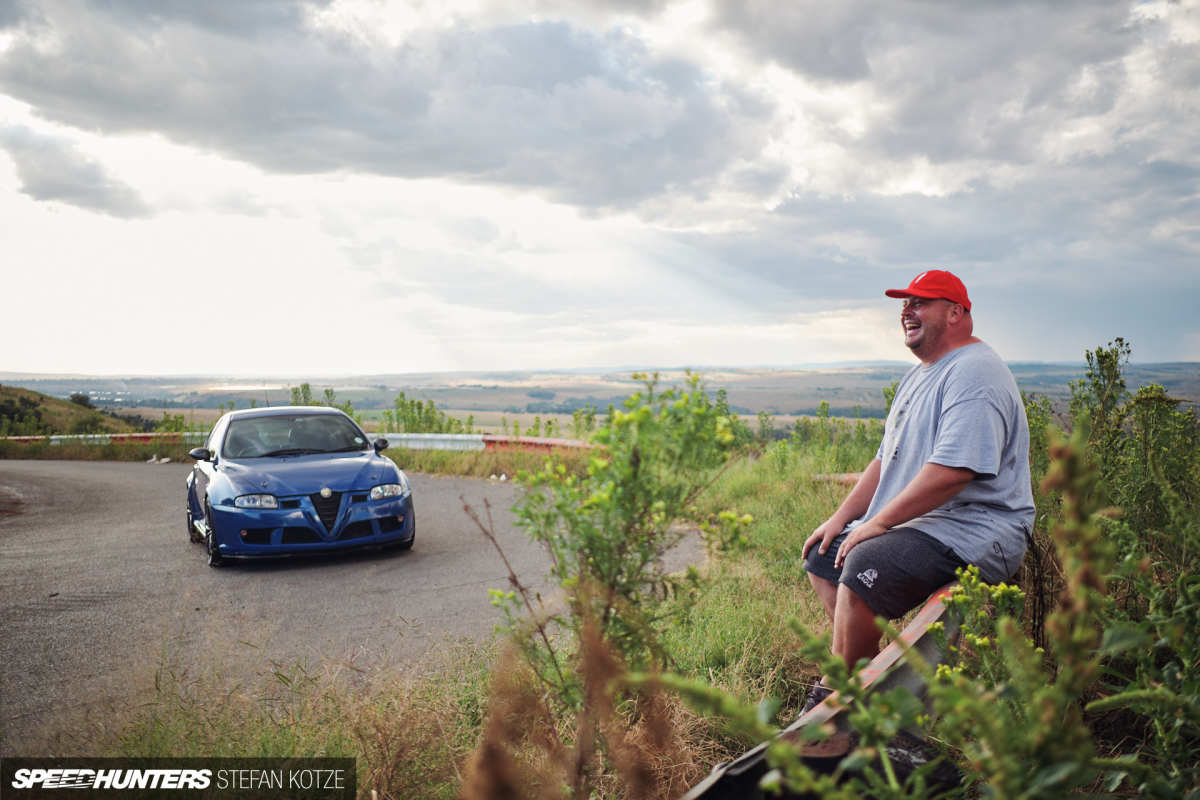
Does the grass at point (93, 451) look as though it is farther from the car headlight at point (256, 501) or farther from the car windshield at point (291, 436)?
the car headlight at point (256, 501)

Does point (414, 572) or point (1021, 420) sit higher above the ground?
point (1021, 420)

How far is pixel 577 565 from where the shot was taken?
6.59 ft

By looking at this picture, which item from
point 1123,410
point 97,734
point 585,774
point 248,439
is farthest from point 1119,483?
point 248,439

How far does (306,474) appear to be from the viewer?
7520 mm

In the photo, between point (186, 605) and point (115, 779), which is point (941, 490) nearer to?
point (115, 779)

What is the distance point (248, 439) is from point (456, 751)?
6365mm

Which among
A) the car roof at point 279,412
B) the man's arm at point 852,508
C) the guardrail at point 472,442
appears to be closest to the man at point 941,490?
the man's arm at point 852,508

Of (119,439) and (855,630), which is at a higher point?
(855,630)

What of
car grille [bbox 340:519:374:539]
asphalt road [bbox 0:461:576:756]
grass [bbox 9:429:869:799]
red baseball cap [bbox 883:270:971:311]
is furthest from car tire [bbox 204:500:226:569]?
red baseball cap [bbox 883:270:971:311]

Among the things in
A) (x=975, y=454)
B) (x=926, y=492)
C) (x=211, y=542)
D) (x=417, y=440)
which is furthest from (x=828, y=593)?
(x=417, y=440)

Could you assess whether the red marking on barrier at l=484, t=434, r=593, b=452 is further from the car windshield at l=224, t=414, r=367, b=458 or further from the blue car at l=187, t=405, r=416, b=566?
the blue car at l=187, t=405, r=416, b=566

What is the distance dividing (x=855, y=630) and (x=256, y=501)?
580 centimetres

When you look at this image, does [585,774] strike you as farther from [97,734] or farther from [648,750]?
[97,734]

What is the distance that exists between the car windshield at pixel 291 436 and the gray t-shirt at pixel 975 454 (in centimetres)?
641
